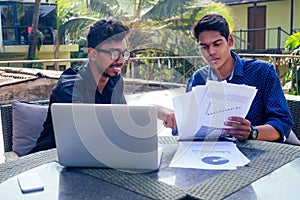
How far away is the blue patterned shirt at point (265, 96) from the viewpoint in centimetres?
182

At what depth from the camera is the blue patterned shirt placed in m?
1.82

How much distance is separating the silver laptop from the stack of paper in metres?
0.30

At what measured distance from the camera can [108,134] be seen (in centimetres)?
114

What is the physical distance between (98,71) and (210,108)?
28.0 inches

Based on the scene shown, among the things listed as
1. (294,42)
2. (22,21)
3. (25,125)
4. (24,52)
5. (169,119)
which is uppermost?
(22,21)

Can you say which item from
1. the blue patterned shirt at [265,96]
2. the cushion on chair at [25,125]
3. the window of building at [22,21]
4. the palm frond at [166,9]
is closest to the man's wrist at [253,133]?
the blue patterned shirt at [265,96]

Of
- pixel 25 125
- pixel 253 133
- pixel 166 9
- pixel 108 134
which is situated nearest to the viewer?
pixel 108 134

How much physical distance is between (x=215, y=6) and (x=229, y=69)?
369 inches

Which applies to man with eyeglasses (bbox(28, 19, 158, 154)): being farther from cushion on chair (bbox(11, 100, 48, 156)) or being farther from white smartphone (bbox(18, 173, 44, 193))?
white smartphone (bbox(18, 173, 44, 193))

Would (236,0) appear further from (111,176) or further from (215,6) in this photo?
(111,176)

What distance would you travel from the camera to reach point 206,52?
197 cm

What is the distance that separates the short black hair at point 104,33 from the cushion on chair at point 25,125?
1.73 feet

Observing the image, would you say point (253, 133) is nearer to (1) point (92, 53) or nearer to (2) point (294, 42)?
(1) point (92, 53)

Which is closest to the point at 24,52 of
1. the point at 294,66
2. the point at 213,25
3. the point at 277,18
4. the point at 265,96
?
the point at 277,18
